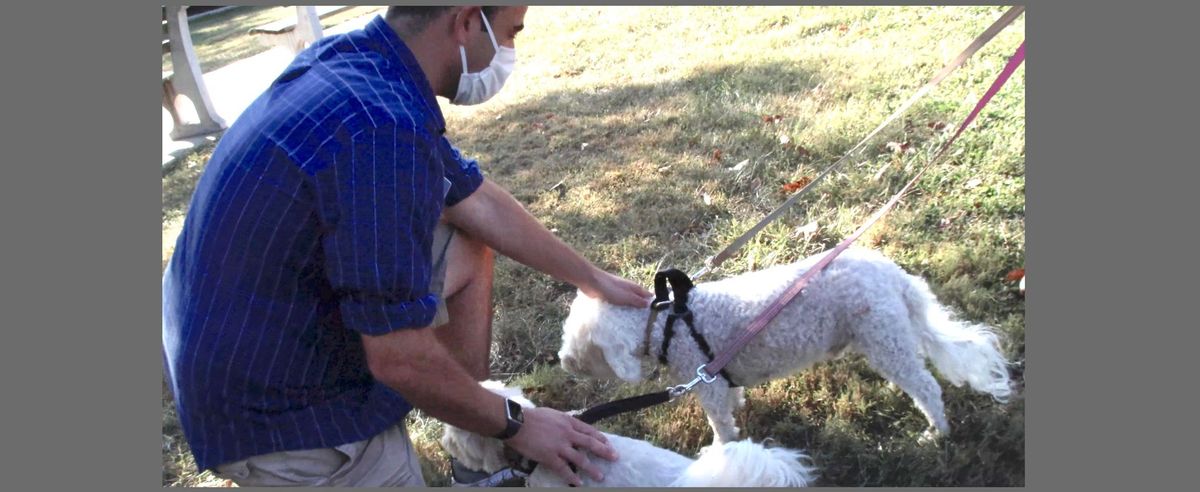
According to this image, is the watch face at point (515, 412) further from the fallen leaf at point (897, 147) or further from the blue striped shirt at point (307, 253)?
the fallen leaf at point (897, 147)

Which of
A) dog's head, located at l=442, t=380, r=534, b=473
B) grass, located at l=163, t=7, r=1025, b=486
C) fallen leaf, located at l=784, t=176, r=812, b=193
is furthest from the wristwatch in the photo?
fallen leaf, located at l=784, t=176, r=812, b=193

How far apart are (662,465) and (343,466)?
881 mm

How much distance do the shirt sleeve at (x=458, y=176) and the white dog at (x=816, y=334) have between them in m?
0.59

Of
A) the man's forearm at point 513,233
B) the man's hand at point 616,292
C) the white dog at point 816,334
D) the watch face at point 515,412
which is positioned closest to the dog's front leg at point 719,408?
the white dog at point 816,334

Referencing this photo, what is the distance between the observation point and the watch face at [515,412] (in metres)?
2.18

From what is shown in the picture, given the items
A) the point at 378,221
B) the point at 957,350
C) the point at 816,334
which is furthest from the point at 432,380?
the point at 957,350

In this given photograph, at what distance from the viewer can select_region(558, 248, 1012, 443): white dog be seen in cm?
258

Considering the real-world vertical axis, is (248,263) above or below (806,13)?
above

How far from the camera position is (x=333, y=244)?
172 centimetres

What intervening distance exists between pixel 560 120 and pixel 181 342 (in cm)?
414

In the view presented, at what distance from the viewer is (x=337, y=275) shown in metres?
1.74

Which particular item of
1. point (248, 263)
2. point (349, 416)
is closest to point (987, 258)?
point (349, 416)

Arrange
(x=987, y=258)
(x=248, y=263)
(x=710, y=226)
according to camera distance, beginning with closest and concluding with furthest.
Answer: (x=248, y=263)
(x=987, y=258)
(x=710, y=226)

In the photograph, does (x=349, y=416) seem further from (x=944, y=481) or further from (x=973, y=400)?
(x=973, y=400)
